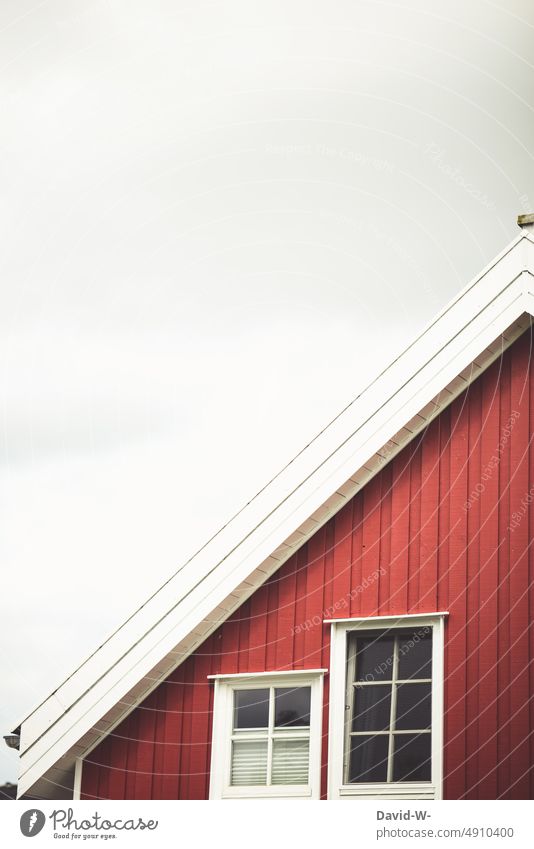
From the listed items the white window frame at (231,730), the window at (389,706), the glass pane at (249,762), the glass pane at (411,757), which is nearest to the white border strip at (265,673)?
the white window frame at (231,730)

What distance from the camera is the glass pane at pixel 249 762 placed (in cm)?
546

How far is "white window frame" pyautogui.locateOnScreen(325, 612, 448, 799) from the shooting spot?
514 cm

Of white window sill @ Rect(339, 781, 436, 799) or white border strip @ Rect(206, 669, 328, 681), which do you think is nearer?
white window sill @ Rect(339, 781, 436, 799)

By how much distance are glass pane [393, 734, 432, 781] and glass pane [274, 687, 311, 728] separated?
0.42m

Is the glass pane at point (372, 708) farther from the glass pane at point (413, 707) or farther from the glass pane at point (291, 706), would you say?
the glass pane at point (291, 706)

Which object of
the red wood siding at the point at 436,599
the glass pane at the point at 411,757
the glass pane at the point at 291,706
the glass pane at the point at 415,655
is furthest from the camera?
the glass pane at the point at 291,706

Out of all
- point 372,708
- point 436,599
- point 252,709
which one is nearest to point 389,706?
point 372,708

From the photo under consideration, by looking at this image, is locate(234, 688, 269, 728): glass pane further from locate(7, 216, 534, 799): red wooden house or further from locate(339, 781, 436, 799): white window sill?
locate(339, 781, 436, 799): white window sill

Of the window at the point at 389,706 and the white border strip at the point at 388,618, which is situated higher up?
the white border strip at the point at 388,618

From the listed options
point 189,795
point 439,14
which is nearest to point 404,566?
point 189,795

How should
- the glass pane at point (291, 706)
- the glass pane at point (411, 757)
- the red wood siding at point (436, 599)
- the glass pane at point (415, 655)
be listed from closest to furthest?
1. the red wood siding at point (436, 599)
2. the glass pane at point (411, 757)
3. the glass pane at point (415, 655)
4. the glass pane at point (291, 706)

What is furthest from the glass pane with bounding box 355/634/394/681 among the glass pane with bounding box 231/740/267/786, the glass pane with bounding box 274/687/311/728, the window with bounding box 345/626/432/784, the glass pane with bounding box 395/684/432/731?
the glass pane with bounding box 231/740/267/786

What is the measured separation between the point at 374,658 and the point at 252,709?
59 cm

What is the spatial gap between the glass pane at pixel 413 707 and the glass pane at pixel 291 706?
403mm
